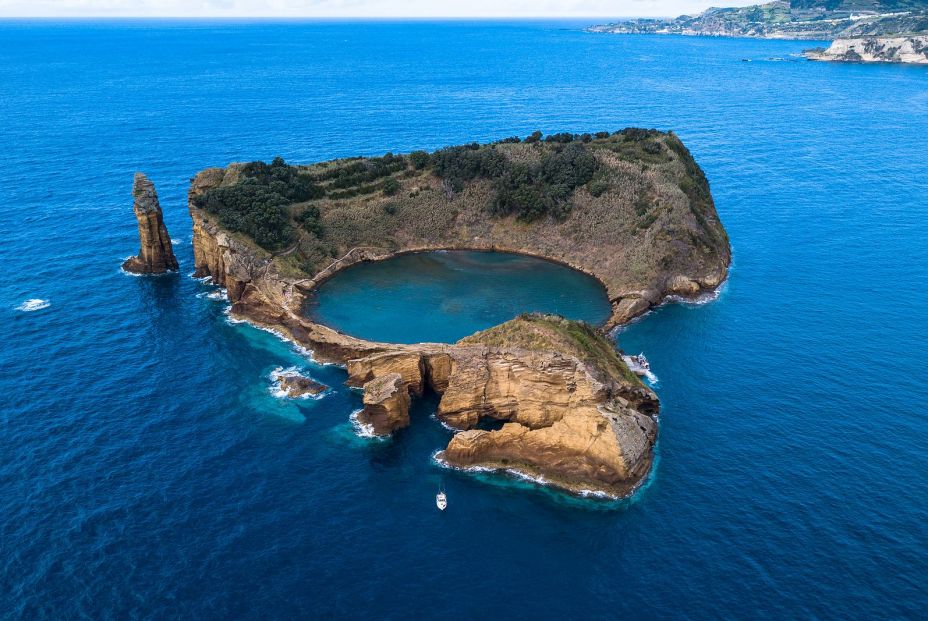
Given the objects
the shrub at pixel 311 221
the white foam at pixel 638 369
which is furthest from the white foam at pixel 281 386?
the white foam at pixel 638 369

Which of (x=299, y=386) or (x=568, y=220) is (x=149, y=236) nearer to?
(x=299, y=386)

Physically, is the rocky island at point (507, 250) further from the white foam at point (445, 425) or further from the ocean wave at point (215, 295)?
the ocean wave at point (215, 295)

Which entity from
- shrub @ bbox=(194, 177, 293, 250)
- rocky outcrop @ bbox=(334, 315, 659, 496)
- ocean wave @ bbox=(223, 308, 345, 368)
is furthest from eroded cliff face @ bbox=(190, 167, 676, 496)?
shrub @ bbox=(194, 177, 293, 250)

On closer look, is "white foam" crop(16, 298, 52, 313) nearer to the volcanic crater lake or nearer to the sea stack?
the sea stack

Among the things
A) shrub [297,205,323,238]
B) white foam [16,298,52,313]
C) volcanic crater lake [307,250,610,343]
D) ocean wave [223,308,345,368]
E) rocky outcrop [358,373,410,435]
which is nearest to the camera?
rocky outcrop [358,373,410,435]

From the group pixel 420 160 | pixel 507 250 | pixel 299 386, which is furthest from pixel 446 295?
pixel 420 160

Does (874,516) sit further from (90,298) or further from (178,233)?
(178,233)

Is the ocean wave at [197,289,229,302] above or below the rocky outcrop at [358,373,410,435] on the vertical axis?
above
